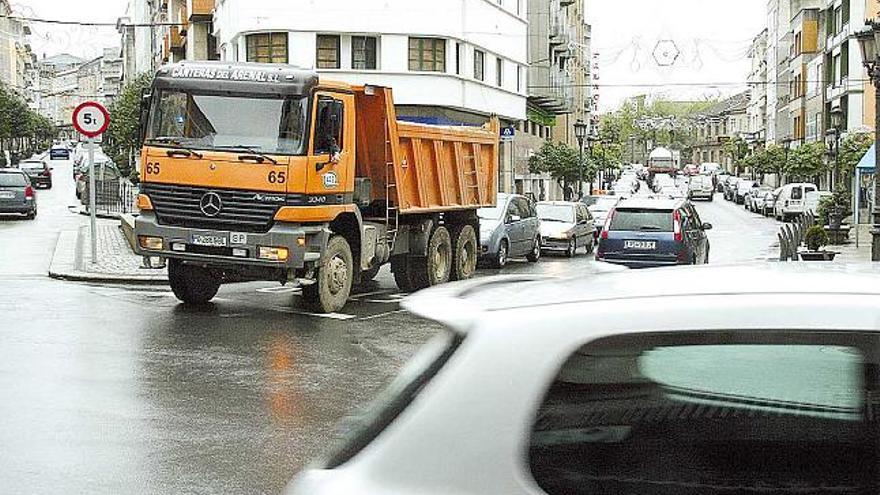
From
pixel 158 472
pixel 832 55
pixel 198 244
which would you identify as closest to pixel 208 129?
pixel 198 244

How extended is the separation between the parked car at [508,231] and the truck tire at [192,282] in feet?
26.2

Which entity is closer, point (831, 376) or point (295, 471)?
point (831, 376)

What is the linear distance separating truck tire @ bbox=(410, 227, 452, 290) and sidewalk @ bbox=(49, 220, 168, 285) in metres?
3.98

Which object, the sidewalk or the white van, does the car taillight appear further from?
the white van

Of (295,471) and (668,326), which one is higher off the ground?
(668,326)

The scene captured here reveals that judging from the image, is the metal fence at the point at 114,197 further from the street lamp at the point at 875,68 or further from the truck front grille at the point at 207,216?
the street lamp at the point at 875,68

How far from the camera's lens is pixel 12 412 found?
29.4 ft

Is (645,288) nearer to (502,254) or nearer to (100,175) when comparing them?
(502,254)

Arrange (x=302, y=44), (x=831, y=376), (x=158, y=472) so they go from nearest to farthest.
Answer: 1. (x=831, y=376)
2. (x=158, y=472)
3. (x=302, y=44)

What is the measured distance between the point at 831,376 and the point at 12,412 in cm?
741

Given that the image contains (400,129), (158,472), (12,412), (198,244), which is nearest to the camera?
(158,472)

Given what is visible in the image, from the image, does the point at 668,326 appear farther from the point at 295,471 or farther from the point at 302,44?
the point at 302,44

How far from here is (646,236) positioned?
68.2ft

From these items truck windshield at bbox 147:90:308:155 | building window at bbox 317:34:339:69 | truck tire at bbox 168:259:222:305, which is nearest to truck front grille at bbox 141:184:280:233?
truck windshield at bbox 147:90:308:155
